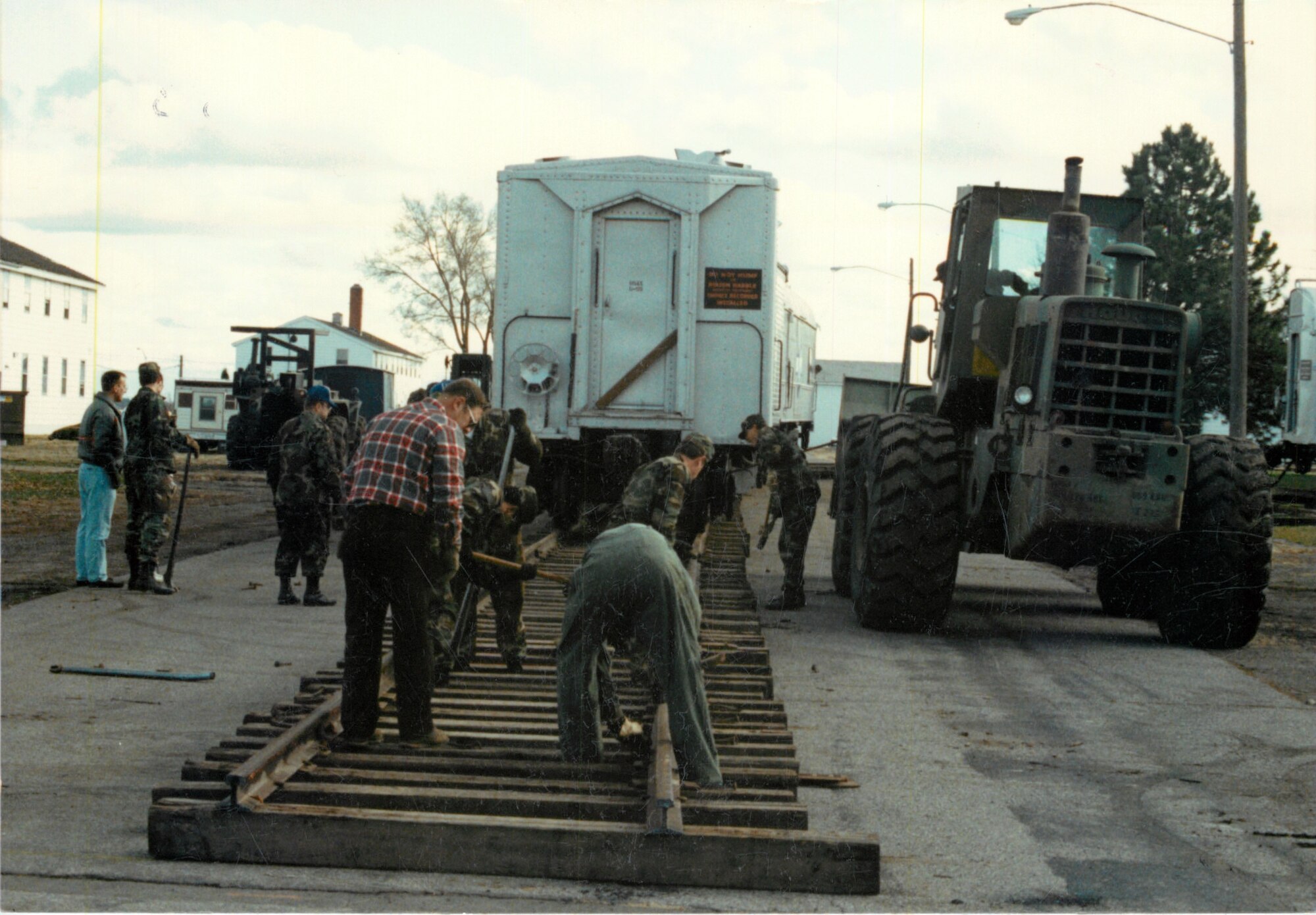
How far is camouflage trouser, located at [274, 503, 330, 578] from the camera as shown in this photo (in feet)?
42.8

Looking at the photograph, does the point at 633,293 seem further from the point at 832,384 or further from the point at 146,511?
the point at 832,384

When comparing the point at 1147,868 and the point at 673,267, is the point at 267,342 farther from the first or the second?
the point at 1147,868

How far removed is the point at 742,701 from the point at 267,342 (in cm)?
2389

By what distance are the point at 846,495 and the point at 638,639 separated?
26.1ft

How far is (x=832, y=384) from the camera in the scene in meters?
95.0

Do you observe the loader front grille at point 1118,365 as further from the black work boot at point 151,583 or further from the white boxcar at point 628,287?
the black work boot at point 151,583

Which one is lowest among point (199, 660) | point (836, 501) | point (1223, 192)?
point (199, 660)

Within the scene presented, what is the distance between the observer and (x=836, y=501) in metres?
15.5

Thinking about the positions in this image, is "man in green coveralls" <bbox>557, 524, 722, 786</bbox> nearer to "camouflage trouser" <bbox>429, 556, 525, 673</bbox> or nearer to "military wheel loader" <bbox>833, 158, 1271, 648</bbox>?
"camouflage trouser" <bbox>429, 556, 525, 673</bbox>

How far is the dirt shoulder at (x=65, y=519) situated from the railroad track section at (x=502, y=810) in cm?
706

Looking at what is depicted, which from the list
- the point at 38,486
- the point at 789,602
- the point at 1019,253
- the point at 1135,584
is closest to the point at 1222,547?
the point at 1135,584

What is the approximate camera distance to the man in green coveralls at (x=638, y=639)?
654cm

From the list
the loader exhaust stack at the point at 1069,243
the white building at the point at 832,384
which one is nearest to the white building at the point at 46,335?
the white building at the point at 832,384

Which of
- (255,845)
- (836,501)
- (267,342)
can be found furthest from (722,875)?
(267,342)
